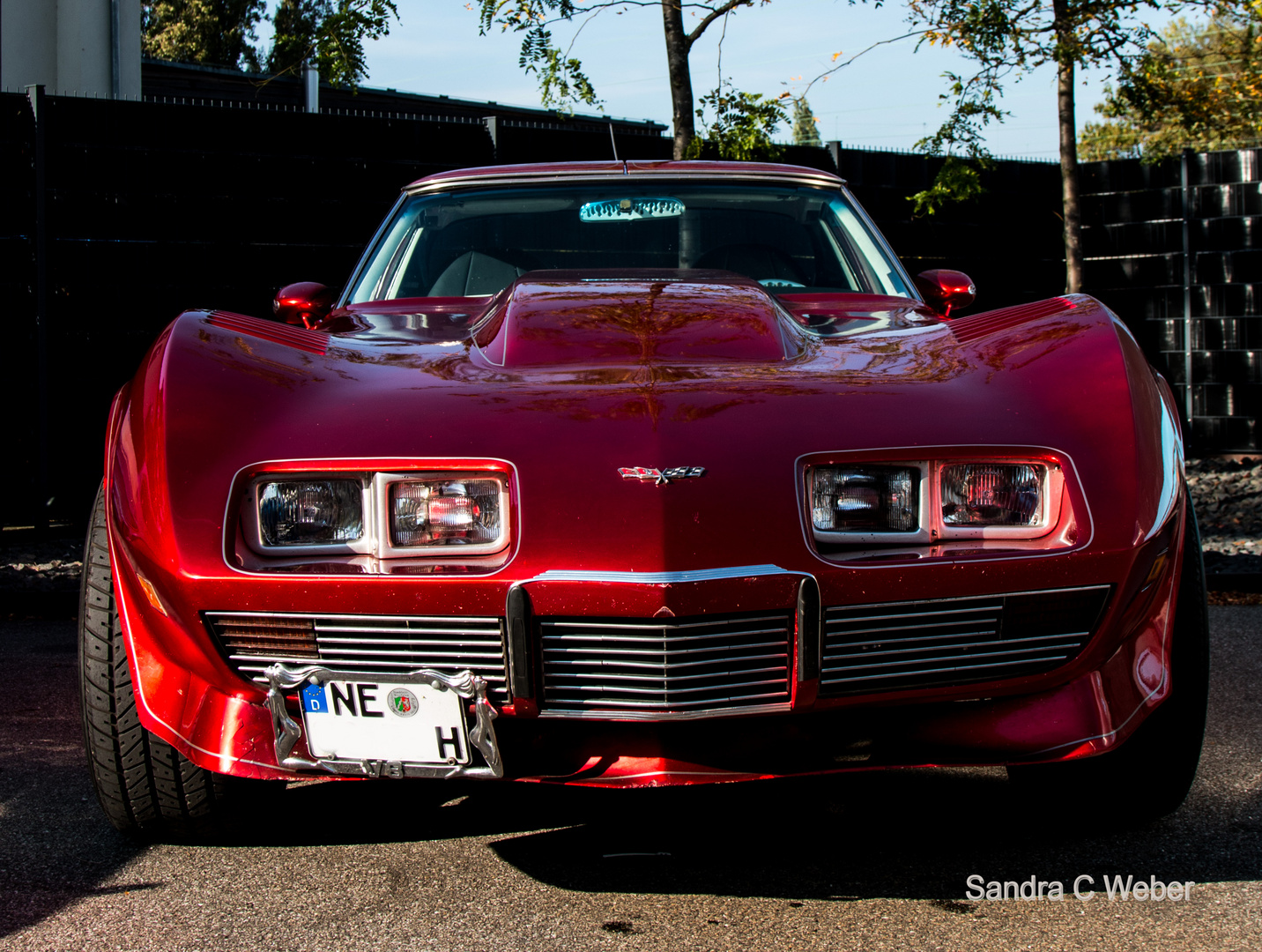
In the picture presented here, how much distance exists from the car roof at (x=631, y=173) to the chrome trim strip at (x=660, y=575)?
6.67 ft

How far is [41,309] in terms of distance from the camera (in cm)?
637

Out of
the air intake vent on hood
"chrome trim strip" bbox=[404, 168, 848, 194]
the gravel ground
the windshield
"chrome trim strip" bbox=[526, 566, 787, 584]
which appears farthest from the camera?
the gravel ground

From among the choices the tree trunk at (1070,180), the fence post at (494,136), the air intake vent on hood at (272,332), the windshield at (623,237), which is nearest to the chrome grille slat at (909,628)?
the air intake vent on hood at (272,332)

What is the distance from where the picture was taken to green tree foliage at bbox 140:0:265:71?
42781mm

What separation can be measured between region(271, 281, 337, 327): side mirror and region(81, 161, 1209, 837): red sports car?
1.12m

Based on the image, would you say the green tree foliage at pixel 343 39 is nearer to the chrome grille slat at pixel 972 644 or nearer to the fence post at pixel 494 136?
the fence post at pixel 494 136

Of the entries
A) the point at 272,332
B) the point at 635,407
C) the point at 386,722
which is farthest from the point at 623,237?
the point at 386,722

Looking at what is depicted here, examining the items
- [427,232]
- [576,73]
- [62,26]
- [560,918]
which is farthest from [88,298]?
[62,26]

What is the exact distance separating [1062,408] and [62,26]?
617 inches

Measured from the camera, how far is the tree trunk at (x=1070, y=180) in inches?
359

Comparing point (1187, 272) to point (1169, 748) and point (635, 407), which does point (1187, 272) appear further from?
point (635, 407)

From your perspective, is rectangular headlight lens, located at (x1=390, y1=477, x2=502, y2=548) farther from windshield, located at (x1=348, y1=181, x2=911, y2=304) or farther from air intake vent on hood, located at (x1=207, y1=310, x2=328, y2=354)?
windshield, located at (x1=348, y1=181, x2=911, y2=304)

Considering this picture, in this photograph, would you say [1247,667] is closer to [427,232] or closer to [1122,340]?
[1122,340]

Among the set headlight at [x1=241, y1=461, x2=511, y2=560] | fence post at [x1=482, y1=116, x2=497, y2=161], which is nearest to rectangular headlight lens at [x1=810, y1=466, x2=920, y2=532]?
headlight at [x1=241, y1=461, x2=511, y2=560]
